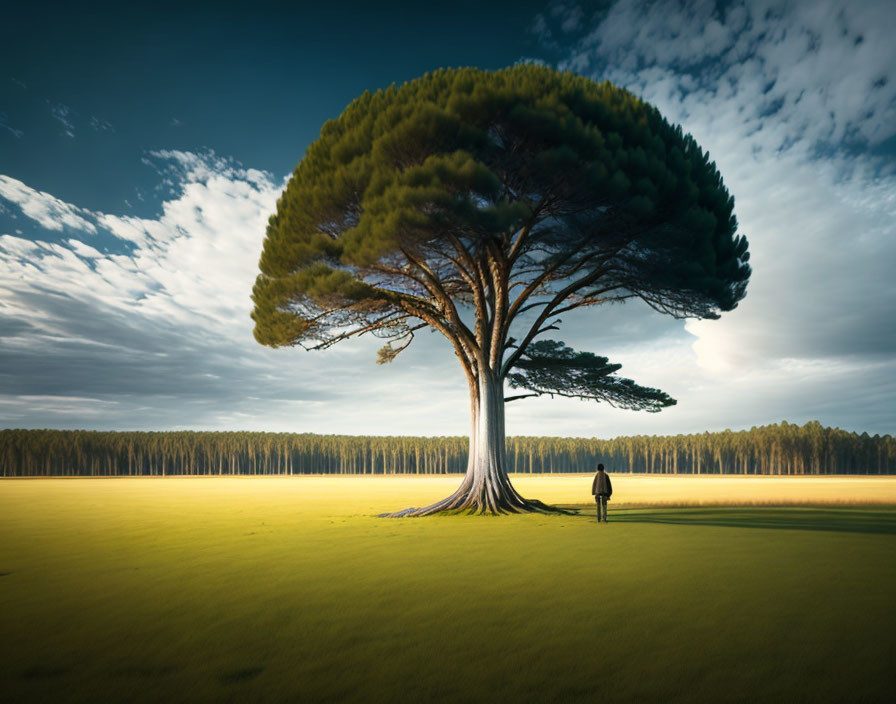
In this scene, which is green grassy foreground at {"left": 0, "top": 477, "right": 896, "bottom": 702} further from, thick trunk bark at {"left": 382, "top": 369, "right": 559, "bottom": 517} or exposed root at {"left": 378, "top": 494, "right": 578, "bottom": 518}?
thick trunk bark at {"left": 382, "top": 369, "right": 559, "bottom": 517}

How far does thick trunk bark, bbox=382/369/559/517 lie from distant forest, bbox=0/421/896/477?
140607 millimetres

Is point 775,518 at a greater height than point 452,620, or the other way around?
point 452,620

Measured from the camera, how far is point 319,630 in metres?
6.18

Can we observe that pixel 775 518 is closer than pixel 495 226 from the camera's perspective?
No

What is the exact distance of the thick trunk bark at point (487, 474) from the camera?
20.8m

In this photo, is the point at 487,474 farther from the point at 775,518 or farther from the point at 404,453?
the point at 404,453

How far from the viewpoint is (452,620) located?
257 inches

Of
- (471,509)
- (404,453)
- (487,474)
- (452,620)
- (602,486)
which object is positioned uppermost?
(487,474)

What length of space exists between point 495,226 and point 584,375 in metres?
10.4

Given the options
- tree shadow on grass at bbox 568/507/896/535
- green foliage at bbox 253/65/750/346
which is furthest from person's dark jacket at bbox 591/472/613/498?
green foliage at bbox 253/65/750/346

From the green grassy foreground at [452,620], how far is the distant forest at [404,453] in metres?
148

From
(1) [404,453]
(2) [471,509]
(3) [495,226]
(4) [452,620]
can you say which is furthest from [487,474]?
(1) [404,453]

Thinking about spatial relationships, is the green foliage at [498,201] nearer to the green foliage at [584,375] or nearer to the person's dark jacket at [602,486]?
the green foliage at [584,375]

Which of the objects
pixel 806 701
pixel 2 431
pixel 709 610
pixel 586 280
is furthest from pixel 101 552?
pixel 2 431
